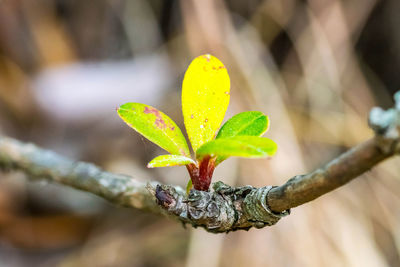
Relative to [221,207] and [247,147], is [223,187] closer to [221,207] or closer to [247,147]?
[221,207]

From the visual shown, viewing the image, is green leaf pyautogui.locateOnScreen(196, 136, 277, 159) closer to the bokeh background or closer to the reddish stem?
the reddish stem

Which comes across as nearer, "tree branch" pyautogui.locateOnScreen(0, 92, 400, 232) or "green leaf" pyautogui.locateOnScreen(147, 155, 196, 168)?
"tree branch" pyautogui.locateOnScreen(0, 92, 400, 232)

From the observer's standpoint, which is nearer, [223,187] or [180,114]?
[223,187]

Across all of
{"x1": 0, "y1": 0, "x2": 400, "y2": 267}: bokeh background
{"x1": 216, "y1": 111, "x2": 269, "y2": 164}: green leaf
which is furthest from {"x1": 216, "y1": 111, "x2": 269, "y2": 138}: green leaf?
{"x1": 0, "y1": 0, "x2": 400, "y2": 267}: bokeh background

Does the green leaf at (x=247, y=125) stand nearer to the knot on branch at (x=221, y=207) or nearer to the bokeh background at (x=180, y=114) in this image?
the knot on branch at (x=221, y=207)

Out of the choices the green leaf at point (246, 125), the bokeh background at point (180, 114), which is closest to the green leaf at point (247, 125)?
the green leaf at point (246, 125)

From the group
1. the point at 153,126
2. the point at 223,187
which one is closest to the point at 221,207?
the point at 223,187

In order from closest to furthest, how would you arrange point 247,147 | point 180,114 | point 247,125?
point 247,147 < point 247,125 < point 180,114
